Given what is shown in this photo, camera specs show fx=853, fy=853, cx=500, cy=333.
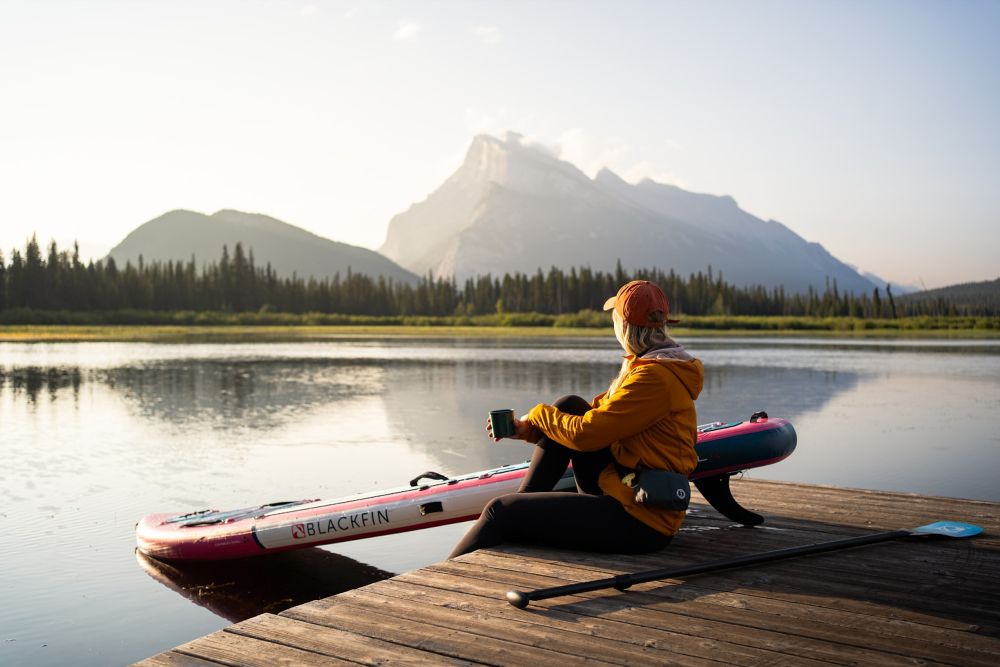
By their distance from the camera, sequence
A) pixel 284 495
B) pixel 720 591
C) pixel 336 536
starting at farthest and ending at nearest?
pixel 284 495, pixel 336 536, pixel 720 591

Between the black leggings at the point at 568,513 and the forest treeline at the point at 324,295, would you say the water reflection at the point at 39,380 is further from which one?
the forest treeline at the point at 324,295

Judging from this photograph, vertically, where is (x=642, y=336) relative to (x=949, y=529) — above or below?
above

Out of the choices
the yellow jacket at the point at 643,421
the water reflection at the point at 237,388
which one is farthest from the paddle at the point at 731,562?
the water reflection at the point at 237,388

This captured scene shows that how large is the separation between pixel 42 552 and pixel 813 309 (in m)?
158

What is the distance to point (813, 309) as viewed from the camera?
6048 inches

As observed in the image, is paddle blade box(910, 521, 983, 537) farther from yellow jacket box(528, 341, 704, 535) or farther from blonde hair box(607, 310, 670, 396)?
blonde hair box(607, 310, 670, 396)

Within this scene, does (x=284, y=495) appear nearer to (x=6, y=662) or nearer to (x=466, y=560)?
(x=6, y=662)

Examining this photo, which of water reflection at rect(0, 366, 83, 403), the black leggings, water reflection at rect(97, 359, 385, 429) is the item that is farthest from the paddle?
water reflection at rect(0, 366, 83, 403)

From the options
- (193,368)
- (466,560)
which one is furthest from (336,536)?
(193,368)

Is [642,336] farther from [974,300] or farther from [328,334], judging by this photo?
[974,300]

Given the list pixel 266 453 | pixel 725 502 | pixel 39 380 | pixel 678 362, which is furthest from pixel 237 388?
pixel 678 362

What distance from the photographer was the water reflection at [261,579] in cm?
755

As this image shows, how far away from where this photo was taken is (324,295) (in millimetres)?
159750

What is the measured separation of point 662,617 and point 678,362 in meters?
1.44
